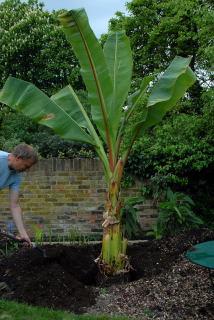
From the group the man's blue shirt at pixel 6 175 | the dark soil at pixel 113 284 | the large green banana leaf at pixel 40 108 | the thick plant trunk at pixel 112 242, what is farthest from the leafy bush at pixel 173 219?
the man's blue shirt at pixel 6 175

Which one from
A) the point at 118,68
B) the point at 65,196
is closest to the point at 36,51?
the point at 65,196

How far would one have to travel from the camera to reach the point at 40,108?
5.94 meters

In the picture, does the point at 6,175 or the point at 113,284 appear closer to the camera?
the point at 6,175

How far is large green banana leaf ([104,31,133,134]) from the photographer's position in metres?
6.11

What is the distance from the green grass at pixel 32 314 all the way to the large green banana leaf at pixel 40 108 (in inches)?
91.2

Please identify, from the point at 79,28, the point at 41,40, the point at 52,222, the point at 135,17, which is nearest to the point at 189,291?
the point at 79,28

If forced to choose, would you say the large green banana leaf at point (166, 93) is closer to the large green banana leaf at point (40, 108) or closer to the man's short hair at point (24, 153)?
the large green banana leaf at point (40, 108)

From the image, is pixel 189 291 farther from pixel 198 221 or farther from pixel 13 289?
pixel 198 221

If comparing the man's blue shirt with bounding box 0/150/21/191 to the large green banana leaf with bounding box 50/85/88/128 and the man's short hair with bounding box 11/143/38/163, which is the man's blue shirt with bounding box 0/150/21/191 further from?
the large green banana leaf with bounding box 50/85/88/128

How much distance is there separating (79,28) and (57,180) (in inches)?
192

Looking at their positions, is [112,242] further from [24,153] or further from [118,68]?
[118,68]

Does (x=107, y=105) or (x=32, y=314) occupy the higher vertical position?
(x=107, y=105)

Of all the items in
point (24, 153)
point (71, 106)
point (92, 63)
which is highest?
point (92, 63)

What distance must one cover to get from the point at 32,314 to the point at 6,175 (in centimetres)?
164
